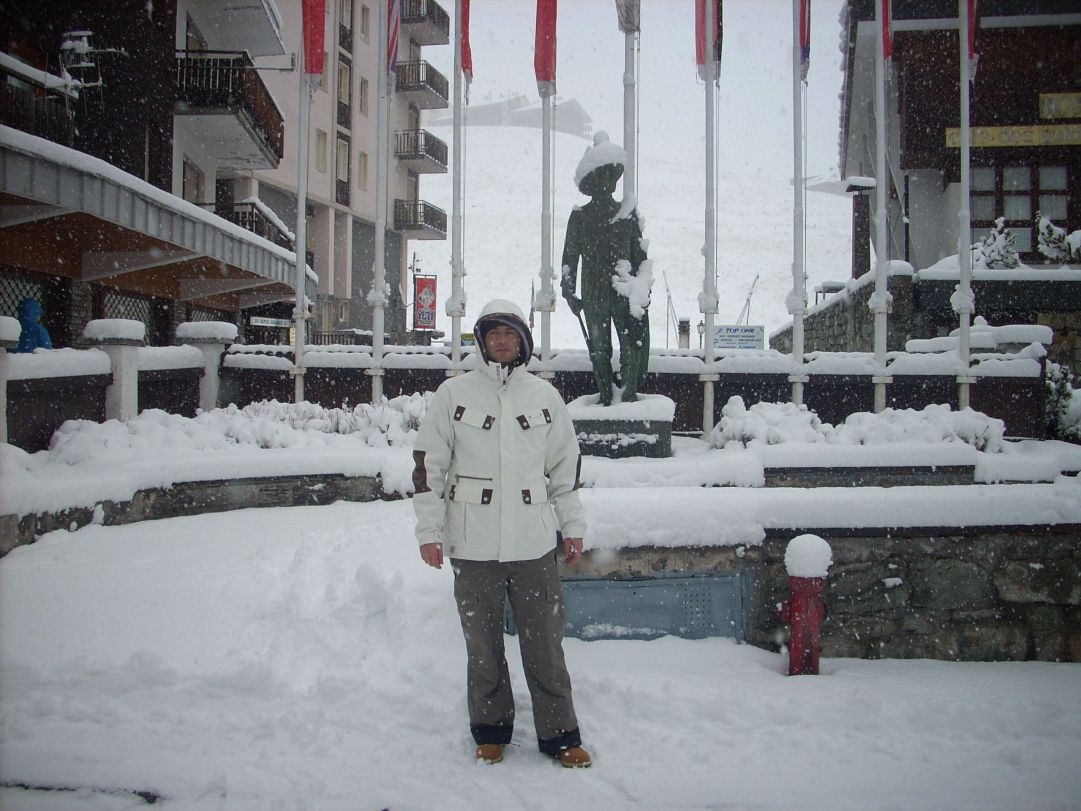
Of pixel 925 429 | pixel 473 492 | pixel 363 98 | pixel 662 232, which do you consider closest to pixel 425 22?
pixel 363 98

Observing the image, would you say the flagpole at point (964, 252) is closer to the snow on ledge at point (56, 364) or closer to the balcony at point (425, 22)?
the snow on ledge at point (56, 364)

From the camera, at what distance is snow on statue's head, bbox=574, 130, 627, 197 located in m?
8.08

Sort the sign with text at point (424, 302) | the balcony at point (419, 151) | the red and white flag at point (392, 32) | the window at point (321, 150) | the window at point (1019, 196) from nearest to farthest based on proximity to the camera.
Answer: the red and white flag at point (392, 32) < the window at point (1019, 196) < the window at point (321, 150) < the balcony at point (419, 151) < the sign with text at point (424, 302)

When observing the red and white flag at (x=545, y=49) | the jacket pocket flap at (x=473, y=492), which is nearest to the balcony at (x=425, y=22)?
the red and white flag at (x=545, y=49)

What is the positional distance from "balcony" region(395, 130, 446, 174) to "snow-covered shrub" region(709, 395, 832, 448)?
2826 cm

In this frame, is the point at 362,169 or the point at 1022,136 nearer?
the point at 1022,136

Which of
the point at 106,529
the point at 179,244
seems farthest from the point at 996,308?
the point at 106,529

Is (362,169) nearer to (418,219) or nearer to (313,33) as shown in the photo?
(418,219)

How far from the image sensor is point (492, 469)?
10.4ft

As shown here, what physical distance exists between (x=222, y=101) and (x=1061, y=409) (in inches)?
630

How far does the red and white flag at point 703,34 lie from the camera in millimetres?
10664

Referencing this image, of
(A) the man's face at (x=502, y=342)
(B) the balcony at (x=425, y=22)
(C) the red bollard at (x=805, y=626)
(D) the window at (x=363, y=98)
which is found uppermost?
(B) the balcony at (x=425, y=22)

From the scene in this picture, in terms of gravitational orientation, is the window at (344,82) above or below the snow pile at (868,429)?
above

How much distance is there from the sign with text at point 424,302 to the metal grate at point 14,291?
25341 mm
